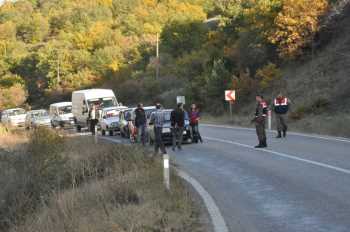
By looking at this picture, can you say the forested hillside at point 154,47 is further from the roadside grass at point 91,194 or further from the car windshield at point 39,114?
the roadside grass at point 91,194

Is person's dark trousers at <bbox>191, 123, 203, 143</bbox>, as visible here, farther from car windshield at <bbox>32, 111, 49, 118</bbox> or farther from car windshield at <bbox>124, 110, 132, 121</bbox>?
car windshield at <bbox>32, 111, 49, 118</bbox>

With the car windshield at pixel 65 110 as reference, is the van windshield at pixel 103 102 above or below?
above

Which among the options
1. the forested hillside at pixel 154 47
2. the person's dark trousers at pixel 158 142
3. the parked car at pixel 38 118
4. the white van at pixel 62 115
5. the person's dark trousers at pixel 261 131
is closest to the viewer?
the person's dark trousers at pixel 261 131

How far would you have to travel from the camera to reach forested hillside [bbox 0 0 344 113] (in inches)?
1887

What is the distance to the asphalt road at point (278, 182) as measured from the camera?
30.9 ft

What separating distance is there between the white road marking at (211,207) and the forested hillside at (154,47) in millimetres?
32765

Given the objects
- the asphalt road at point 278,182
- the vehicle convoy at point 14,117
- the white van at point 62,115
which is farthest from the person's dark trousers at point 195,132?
the vehicle convoy at point 14,117

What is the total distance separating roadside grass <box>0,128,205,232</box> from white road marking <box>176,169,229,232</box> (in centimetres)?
26

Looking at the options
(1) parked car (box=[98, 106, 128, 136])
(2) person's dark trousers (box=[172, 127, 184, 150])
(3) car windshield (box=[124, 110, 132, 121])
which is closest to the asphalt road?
(2) person's dark trousers (box=[172, 127, 184, 150])

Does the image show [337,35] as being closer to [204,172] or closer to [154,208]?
[204,172]

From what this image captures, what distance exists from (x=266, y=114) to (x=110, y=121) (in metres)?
14.7

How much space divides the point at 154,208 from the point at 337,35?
39.6 metres

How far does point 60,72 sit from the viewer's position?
97500 millimetres

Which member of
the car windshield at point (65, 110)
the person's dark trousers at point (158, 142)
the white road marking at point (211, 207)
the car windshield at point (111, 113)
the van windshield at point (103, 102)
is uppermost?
the van windshield at point (103, 102)
